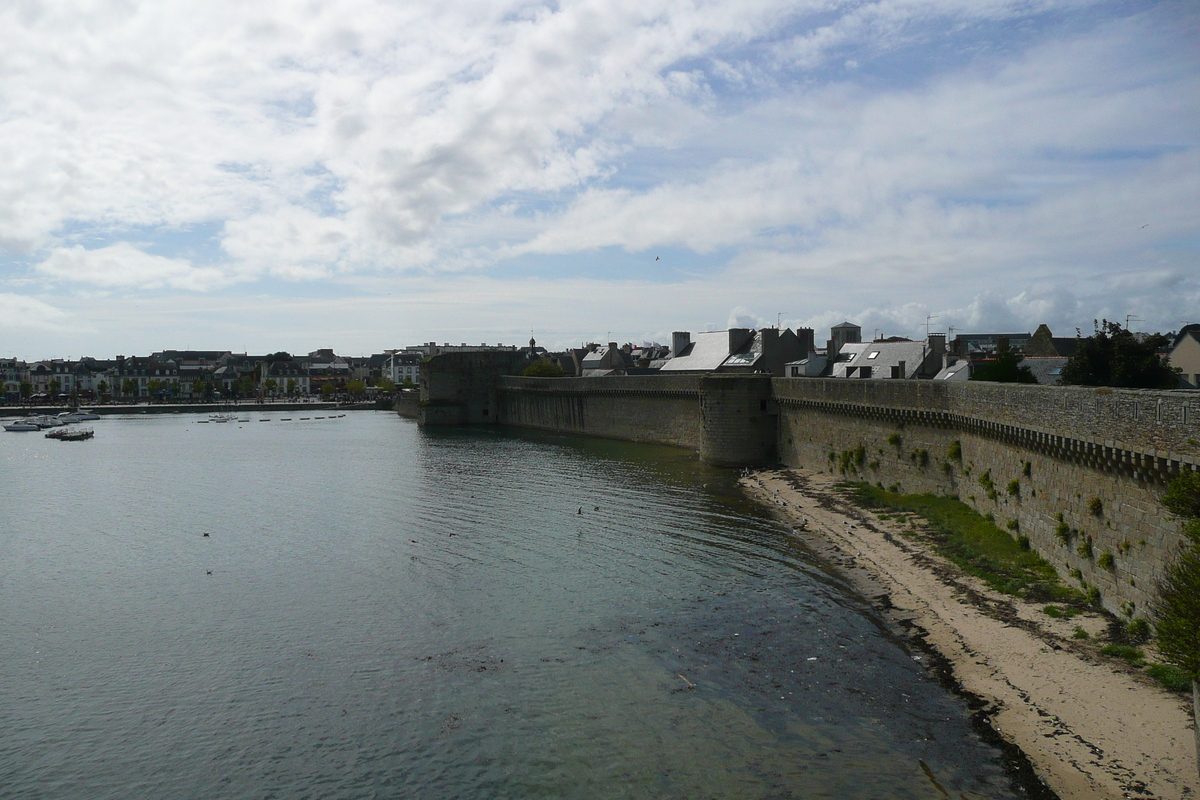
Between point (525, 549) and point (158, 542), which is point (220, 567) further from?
point (525, 549)

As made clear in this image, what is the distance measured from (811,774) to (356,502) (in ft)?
91.0

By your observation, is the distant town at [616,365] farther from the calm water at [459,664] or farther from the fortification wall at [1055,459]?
the calm water at [459,664]

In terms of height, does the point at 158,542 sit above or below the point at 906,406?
below

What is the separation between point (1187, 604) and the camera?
37.2ft

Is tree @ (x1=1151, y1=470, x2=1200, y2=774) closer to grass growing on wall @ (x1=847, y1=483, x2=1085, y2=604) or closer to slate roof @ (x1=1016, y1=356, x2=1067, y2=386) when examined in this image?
grass growing on wall @ (x1=847, y1=483, x2=1085, y2=604)

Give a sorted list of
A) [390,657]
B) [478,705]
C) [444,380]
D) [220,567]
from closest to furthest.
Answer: [478,705] → [390,657] → [220,567] → [444,380]

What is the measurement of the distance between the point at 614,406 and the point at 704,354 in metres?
9.71

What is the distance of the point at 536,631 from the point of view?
18.2m

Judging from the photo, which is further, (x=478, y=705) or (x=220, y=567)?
(x=220, y=567)

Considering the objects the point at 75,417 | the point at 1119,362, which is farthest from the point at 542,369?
the point at 1119,362

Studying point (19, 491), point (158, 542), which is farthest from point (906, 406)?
point (19, 491)

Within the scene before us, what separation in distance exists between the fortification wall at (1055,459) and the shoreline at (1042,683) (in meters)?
1.55

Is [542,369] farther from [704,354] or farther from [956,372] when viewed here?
[956,372]

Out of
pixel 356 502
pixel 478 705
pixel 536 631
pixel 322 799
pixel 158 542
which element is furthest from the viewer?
pixel 356 502
